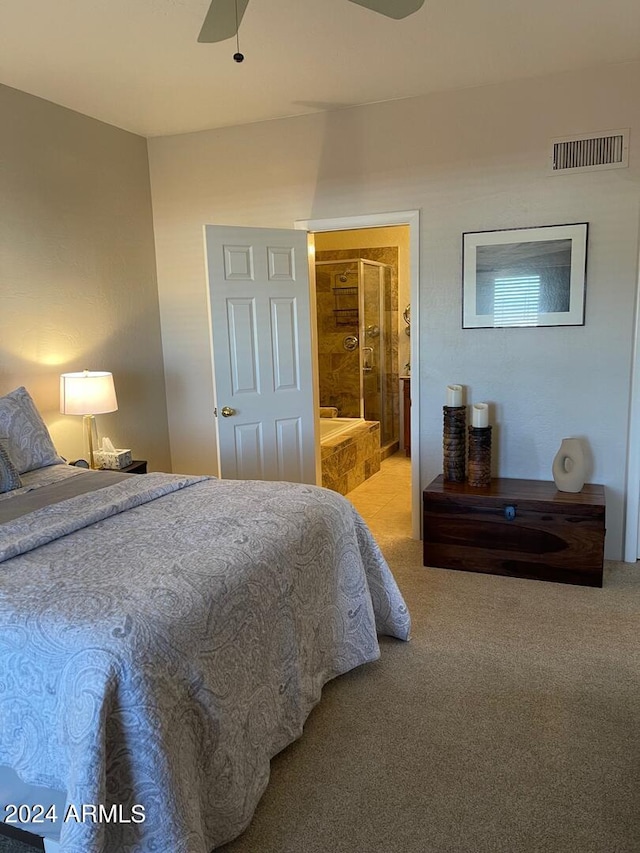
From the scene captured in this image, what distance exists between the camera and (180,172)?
426 centimetres

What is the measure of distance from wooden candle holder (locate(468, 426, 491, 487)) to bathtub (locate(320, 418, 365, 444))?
196cm

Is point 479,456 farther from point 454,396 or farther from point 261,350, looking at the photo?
point 261,350

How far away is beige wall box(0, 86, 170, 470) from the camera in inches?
132

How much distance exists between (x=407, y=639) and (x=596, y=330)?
201 cm

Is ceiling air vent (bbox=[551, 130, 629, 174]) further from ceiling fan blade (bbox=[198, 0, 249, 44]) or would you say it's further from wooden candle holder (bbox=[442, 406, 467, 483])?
ceiling fan blade (bbox=[198, 0, 249, 44])

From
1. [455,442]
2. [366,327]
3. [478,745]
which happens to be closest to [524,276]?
[455,442]

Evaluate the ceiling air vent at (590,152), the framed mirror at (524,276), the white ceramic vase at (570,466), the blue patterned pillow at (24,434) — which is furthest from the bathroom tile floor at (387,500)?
the ceiling air vent at (590,152)

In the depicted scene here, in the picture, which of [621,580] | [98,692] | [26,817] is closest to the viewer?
[98,692]

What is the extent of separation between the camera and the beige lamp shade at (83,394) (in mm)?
3406

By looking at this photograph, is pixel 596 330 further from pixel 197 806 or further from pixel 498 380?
pixel 197 806

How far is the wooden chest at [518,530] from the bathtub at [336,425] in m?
2.03

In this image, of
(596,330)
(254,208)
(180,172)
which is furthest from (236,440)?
(596,330)

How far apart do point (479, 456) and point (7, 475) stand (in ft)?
7.96

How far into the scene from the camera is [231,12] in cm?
210
